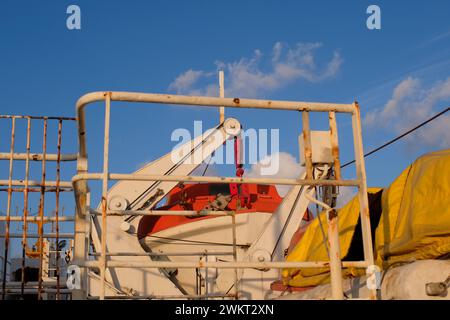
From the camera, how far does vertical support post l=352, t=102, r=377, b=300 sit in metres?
3.51

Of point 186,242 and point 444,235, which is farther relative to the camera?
point 186,242

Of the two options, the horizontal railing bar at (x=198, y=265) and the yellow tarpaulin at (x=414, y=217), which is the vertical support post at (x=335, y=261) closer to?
the horizontal railing bar at (x=198, y=265)

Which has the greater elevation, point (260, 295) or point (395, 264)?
point (395, 264)

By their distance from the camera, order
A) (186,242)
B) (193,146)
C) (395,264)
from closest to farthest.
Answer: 1. (395,264)
2. (193,146)
3. (186,242)

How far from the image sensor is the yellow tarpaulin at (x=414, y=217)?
3957mm

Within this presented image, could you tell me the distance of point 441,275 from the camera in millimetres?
3707

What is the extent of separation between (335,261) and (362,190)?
1.71 ft

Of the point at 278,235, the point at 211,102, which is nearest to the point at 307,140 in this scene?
the point at 211,102

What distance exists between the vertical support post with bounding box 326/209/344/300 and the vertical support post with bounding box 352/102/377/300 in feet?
0.61

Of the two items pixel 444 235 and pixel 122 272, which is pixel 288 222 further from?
pixel 444 235

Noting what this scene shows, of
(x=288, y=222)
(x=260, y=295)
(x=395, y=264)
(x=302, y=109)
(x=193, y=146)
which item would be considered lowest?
(x=260, y=295)

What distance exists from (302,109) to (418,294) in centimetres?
147
